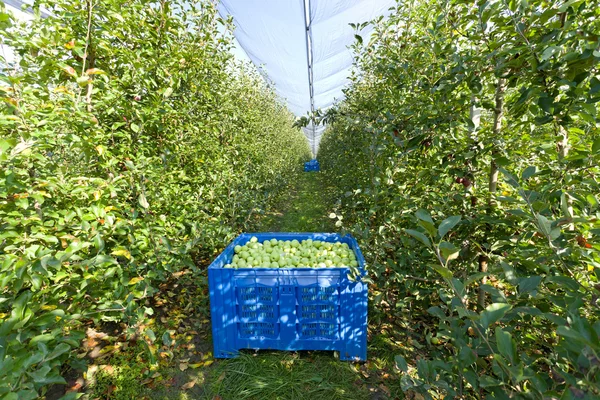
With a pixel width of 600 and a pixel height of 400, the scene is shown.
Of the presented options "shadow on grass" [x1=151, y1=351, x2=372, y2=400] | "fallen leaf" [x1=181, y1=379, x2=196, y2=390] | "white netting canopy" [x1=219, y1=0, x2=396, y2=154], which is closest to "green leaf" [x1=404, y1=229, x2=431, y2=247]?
"shadow on grass" [x1=151, y1=351, x2=372, y2=400]

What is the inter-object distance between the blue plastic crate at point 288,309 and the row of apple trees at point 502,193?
1.31 ft

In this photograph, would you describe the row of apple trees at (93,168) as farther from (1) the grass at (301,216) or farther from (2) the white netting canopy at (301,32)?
(2) the white netting canopy at (301,32)

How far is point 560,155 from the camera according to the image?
→ 137 cm

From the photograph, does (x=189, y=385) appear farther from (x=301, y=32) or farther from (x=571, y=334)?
(x=301, y=32)

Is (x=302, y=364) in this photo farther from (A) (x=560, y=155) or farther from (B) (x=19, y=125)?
(B) (x=19, y=125)

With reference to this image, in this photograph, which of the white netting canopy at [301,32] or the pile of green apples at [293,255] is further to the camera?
the white netting canopy at [301,32]

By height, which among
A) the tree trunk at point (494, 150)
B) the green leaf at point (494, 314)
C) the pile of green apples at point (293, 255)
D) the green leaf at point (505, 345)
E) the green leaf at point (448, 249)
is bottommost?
the pile of green apples at point (293, 255)

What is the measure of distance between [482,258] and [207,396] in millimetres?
2072

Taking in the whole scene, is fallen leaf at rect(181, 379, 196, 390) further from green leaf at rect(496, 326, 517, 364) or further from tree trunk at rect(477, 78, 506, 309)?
green leaf at rect(496, 326, 517, 364)

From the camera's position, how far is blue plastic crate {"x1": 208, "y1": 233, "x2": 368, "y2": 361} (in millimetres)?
2146

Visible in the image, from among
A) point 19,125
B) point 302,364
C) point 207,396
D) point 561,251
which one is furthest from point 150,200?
point 561,251

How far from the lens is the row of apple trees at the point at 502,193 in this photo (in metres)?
0.70

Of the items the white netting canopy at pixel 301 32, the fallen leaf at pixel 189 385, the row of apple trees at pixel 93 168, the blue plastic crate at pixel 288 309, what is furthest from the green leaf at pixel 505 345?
the white netting canopy at pixel 301 32

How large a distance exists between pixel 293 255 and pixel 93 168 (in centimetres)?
170
